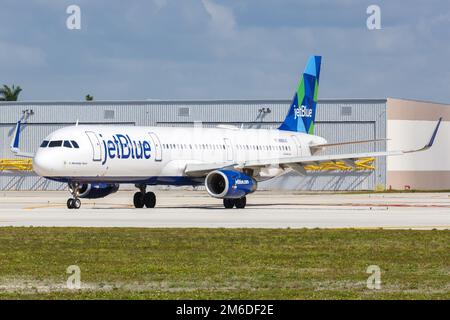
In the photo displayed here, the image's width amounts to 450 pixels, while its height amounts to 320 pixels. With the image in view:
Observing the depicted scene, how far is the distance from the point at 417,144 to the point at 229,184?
50700mm

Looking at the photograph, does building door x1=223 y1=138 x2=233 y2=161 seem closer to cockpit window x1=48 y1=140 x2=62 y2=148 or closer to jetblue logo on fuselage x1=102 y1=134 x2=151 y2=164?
jetblue logo on fuselage x1=102 y1=134 x2=151 y2=164

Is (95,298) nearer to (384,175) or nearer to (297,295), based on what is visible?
(297,295)

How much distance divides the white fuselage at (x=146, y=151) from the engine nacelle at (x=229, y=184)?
8.81 feet

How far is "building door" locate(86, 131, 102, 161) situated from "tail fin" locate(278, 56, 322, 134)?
17.1m

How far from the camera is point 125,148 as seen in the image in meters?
49.5

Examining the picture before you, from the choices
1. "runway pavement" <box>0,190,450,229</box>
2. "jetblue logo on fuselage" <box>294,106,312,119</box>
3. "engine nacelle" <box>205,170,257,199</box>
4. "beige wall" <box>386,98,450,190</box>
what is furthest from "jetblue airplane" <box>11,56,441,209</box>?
"beige wall" <box>386,98,450,190</box>

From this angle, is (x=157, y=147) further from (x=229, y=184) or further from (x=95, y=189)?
(x=229, y=184)

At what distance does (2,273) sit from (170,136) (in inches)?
1267

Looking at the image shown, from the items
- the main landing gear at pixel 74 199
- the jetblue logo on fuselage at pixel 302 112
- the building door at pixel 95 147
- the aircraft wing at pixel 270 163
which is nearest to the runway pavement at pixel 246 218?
the main landing gear at pixel 74 199

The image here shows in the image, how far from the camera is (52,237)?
30.4 meters

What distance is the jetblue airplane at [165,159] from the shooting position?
1882 inches

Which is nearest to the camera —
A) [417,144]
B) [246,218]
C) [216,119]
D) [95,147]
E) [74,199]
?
[246,218]

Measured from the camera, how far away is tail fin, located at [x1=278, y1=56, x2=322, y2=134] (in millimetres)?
63031

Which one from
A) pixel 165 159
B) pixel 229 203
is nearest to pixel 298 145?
pixel 229 203
